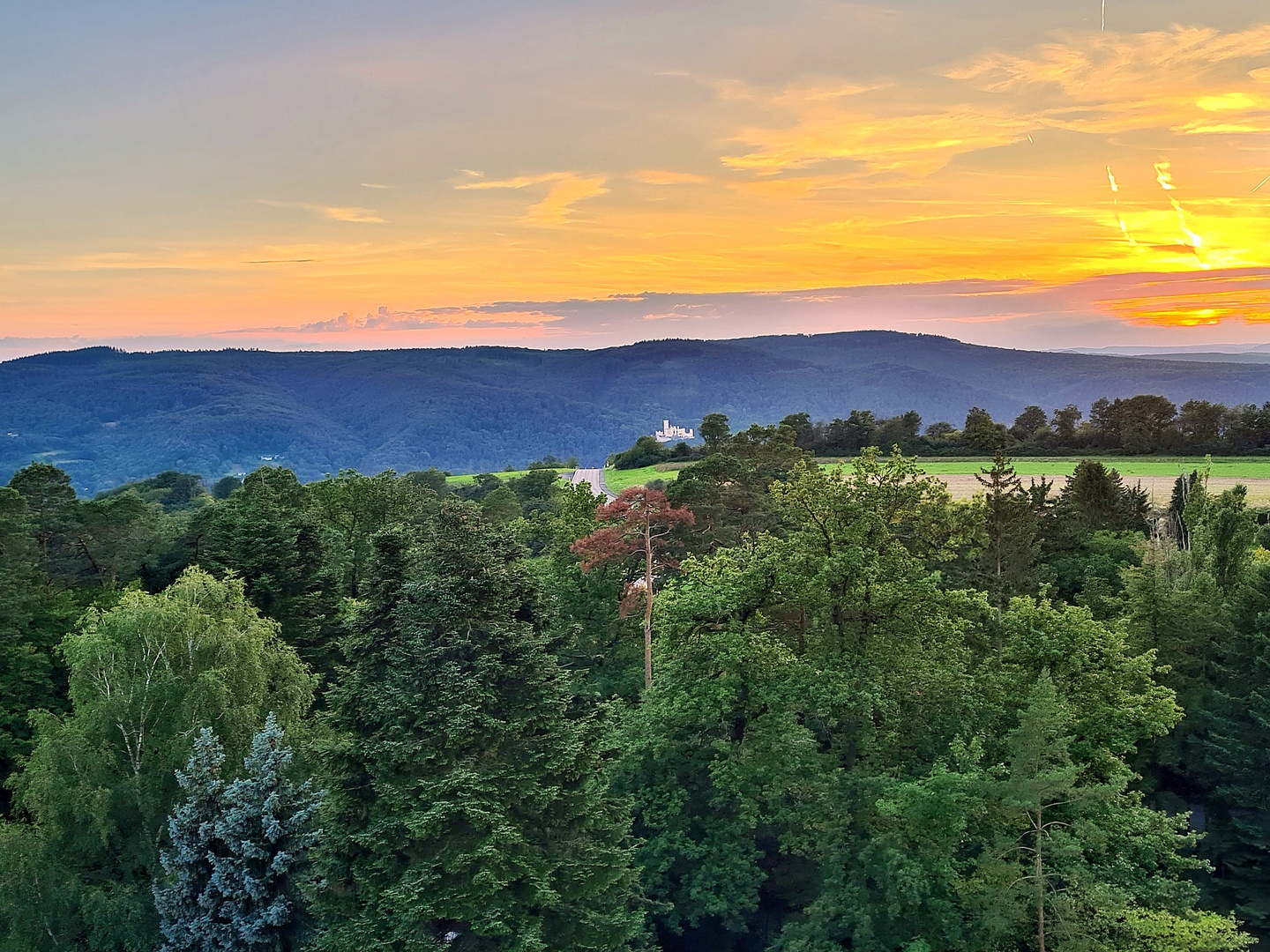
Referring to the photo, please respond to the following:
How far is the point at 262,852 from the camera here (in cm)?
1958

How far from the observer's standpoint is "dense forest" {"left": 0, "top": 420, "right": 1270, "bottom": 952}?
17.7m

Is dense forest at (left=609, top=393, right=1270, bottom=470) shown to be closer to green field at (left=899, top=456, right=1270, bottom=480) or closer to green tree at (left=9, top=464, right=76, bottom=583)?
green field at (left=899, top=456, right=1270, bottom=480)

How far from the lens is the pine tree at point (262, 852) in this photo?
19.5 m

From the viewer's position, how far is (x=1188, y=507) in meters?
35.4

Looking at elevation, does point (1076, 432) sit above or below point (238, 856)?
above

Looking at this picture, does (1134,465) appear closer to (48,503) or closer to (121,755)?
(121,755)

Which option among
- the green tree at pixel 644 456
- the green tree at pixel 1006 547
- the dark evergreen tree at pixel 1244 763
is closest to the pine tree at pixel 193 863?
the dark evergreen tree at pixel 1244 763

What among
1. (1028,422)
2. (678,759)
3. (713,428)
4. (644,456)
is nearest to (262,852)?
(678,759)

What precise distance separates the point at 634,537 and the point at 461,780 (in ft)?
53.4

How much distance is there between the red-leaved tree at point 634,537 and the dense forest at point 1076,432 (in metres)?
35.9

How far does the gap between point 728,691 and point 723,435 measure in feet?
173

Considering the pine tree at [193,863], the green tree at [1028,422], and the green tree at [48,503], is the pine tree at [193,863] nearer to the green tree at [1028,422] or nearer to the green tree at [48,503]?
the green tree at [48,503]

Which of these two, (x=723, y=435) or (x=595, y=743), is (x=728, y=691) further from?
(x=723, y=435)

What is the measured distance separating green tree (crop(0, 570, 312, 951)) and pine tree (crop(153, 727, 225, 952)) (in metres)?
2.03
